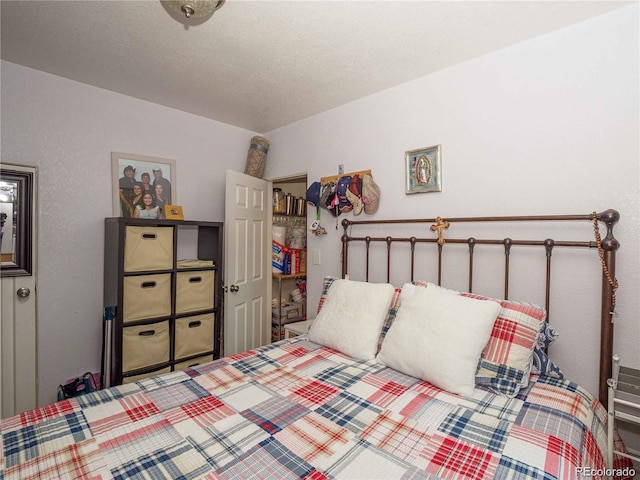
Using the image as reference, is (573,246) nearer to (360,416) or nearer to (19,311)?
(360,416)

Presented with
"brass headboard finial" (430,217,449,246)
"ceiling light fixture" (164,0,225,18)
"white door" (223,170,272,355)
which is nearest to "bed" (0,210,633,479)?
"brass headboard finial" (430,217,449,246)

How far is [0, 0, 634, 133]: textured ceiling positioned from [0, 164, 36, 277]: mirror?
2.49 feet

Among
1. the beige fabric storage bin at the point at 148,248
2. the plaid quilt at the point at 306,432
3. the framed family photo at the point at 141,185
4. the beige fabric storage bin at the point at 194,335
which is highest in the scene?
the framed family photo at the point at 141,185

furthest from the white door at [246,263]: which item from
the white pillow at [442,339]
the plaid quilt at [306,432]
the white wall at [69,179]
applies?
the white pillow at [442,339]

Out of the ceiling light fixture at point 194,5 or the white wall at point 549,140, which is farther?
the white wall at point 549,140

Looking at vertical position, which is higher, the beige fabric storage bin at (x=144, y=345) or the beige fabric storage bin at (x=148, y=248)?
the beige fabric storage bin at (x=148, y=248)

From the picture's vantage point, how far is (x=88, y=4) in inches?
60.2

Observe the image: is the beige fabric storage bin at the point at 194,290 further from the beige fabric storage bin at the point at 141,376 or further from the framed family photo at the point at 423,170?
the framed family photo at the point at 423,170

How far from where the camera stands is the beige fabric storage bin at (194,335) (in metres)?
2.50

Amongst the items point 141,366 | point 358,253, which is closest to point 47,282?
point 141,366

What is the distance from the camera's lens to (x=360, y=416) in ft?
3.90

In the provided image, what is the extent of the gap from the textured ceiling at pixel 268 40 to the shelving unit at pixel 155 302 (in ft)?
3.49

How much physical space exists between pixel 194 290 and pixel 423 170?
200 cm

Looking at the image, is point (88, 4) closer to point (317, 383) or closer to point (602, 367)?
point (317, 383)
